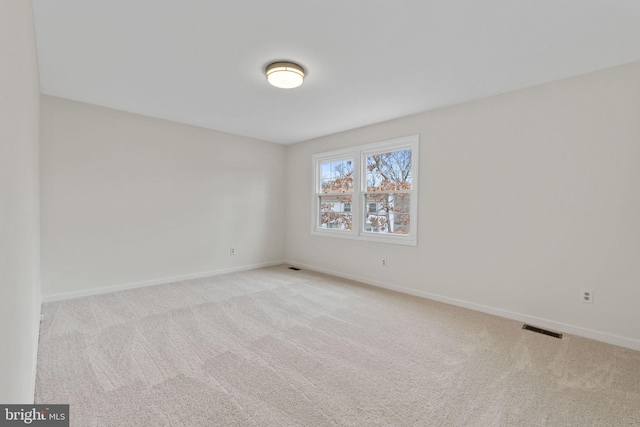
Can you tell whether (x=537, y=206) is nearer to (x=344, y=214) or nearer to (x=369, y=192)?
(x=369, y=192)

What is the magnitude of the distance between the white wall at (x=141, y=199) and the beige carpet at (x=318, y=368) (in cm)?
68

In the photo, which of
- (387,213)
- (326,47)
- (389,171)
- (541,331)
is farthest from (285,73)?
(541,331)

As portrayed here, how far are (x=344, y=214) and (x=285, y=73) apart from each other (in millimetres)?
2790

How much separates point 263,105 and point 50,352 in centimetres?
313

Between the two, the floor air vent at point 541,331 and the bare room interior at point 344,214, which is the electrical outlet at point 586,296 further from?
the floor air vent at point 541,331

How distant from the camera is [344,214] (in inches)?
196

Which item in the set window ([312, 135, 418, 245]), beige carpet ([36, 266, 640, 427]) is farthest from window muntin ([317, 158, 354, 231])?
beige carpet ([36, 266, 640, 427])

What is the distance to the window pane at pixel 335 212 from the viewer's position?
493cm

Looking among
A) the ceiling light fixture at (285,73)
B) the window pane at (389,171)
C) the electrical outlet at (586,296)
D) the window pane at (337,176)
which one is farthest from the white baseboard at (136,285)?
the electrical outlet at (586,296)

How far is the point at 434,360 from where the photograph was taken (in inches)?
89.4

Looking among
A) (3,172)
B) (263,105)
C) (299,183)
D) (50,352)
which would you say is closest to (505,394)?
(3,172)

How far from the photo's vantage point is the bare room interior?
1.78 meters

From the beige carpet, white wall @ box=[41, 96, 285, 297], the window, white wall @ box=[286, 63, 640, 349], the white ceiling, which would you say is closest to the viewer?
the beige carpet

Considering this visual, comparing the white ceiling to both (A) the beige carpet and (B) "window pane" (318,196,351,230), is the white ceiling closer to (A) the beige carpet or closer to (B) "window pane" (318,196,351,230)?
(B) "window pane" (318,196,351,230)
